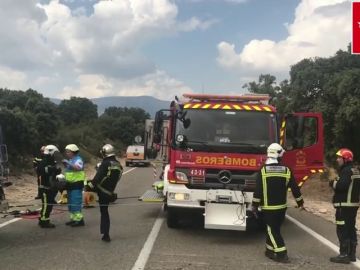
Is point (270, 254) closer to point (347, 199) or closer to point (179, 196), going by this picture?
point (347, 199)

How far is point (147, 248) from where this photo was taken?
871 cm

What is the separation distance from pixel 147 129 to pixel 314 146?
505 cm

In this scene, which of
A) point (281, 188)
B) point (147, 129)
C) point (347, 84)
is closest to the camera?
point (281, 188)

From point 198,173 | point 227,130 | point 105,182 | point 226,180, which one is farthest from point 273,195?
point 105,182

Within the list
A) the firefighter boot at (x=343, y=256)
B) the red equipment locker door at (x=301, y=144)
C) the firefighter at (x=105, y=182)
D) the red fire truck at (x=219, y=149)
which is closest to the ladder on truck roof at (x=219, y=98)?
the red fire truck at (x=219, y=149)

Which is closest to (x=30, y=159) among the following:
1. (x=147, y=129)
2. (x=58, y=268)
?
(x=147, y=129)

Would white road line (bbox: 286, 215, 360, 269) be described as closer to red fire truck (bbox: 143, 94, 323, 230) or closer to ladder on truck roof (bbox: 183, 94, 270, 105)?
red fire truck (bbox: 143, 94, 323, 230)

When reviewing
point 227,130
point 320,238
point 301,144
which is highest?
point 227,130

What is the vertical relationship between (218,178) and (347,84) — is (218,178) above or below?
below

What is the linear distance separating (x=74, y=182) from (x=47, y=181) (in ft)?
1.79

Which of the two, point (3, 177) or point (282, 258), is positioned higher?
point (3, 177)

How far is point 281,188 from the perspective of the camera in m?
8.22

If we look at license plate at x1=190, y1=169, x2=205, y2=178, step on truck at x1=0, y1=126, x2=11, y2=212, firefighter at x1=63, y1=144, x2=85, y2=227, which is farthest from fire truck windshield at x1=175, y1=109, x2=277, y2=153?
step on truck at x1=0, y1=126, x2=11, y2=212

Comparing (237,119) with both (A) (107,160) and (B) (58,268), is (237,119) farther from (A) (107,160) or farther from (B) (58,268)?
(B) (58,268)
